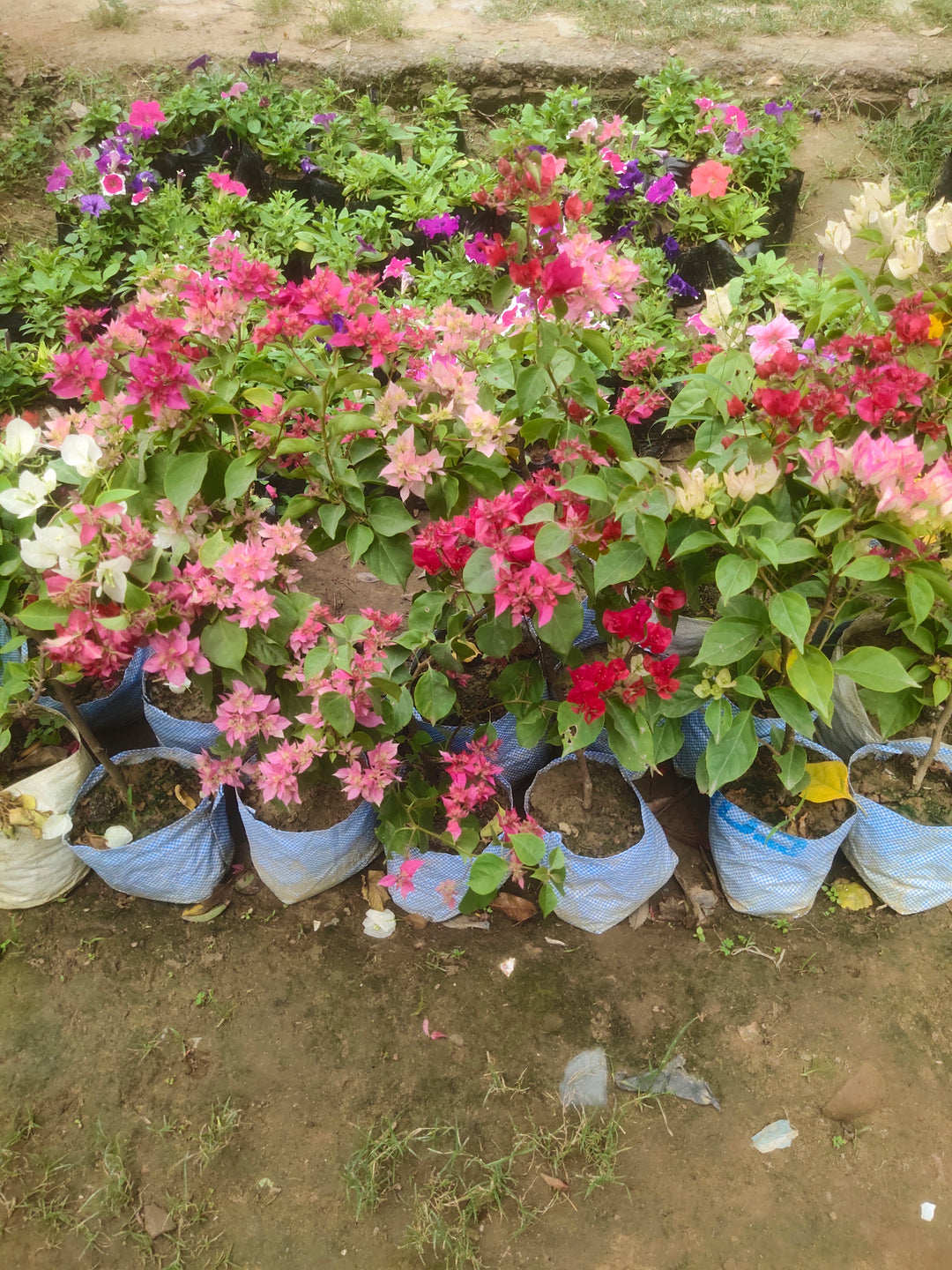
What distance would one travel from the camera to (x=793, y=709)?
1.65m

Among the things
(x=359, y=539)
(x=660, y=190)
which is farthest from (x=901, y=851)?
(x=660, y=190)

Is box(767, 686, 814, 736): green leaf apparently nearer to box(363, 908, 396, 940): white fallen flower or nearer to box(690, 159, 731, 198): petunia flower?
box(363, 908, 396, 940): white fallen flower

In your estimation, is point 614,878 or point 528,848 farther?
point 614,878

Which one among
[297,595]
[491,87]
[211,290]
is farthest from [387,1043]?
[491,87]

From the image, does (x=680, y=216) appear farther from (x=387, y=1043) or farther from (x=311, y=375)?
(x=387, y=1043)

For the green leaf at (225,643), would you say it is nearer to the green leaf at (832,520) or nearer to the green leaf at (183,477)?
the green leaf at (183,477)

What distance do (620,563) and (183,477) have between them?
0.82m

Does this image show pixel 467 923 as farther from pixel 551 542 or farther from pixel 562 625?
pixel 551 542

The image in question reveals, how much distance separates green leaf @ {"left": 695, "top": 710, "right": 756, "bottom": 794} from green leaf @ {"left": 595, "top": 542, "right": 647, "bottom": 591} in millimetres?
430

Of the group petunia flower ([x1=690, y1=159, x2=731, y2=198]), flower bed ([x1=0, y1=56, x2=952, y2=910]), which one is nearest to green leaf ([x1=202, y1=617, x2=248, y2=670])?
flower bed ([x1=0, y1=56, x2=952, y2=910])

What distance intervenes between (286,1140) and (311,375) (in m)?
1.57

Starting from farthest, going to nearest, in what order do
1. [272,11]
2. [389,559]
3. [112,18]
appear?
[272,11] → [112,18] → [389,559]

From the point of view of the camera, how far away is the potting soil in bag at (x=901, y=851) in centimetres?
198

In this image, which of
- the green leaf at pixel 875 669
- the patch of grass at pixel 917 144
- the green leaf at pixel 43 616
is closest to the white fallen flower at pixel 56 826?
the green leaf at pixel 43 616
